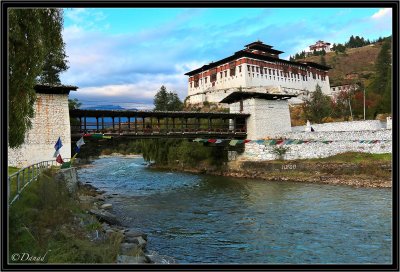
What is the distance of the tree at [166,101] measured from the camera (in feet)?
251

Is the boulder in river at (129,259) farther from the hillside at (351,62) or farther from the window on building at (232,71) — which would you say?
the hillside at (351,62)

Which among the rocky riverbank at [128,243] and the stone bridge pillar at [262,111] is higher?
the stone bridge pillar at [262,111]

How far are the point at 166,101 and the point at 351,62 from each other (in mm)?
88998

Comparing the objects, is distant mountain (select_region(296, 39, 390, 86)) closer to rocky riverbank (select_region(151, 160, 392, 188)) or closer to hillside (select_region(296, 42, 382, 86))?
hillside (select_region(296, 42, 382, 86))

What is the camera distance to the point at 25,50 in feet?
30.5

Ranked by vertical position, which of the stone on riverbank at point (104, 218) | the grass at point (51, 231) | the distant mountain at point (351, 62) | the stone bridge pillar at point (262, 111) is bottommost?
the stone on riverbank at point (104, 218)

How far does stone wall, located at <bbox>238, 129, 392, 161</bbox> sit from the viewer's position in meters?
30.1

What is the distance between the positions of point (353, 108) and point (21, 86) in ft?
187

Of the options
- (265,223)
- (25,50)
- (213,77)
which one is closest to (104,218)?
(265,223)

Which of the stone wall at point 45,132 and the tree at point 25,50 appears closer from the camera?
the tree at point 25,50

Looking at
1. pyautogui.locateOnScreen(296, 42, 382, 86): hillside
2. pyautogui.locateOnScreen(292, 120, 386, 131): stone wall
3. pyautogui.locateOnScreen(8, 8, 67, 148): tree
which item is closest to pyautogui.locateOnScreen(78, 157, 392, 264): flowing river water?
pyautogui.locateOnScreen(8, 8, 67, 148): tree

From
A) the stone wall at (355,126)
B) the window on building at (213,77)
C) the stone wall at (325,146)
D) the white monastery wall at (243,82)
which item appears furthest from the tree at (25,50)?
the window on building at (213,77)

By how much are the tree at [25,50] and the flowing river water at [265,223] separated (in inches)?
235

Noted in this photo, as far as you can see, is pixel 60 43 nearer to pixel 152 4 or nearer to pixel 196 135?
pixel 152 4
